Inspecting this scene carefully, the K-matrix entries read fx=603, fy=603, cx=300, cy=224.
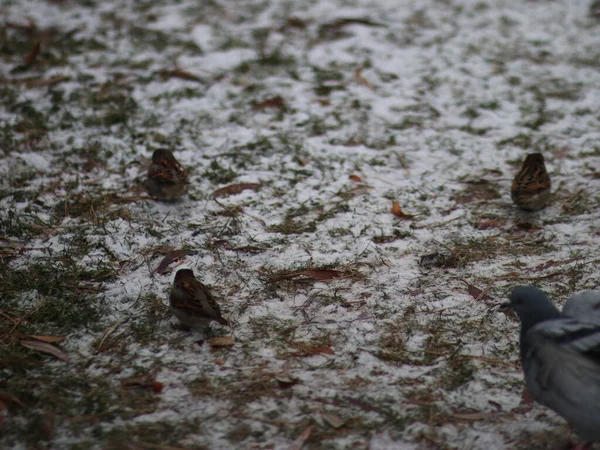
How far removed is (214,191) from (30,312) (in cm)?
182

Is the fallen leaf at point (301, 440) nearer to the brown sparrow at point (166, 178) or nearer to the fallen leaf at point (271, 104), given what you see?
the brown sparrow at point (166, 178)

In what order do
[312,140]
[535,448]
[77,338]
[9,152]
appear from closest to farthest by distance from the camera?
[535,448] → [77,338] → [9,152] → [312,140]

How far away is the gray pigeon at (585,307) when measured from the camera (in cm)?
283

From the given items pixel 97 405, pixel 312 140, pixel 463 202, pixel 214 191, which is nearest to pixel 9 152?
pixel 214 191

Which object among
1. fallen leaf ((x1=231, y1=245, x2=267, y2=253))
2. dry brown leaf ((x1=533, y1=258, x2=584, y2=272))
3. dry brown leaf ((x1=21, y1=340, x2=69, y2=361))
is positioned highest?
dry brown leaf ((x1=533, y1=258, x2=584, y2=272))

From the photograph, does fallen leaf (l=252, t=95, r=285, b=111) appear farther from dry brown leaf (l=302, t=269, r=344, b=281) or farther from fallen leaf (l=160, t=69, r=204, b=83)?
dry brown leaf (l=302, t=269, r=344, b=281)

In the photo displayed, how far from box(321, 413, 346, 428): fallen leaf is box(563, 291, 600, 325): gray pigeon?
4.02ft

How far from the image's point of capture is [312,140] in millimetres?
5609

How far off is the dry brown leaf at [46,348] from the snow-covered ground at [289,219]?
2cm

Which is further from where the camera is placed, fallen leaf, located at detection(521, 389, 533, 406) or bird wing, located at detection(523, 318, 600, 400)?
fallen leaf, located at detection(521, 389, 533, 406)

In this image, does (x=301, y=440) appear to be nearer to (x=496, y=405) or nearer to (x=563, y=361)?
(x=496, y=405)

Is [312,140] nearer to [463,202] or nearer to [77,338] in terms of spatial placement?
[463,202]

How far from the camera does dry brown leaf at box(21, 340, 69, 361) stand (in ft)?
10.6

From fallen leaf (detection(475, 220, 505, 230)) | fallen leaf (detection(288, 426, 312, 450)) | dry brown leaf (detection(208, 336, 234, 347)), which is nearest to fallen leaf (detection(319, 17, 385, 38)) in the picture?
fallen leaf (detection(475, 220, 505, 230))
